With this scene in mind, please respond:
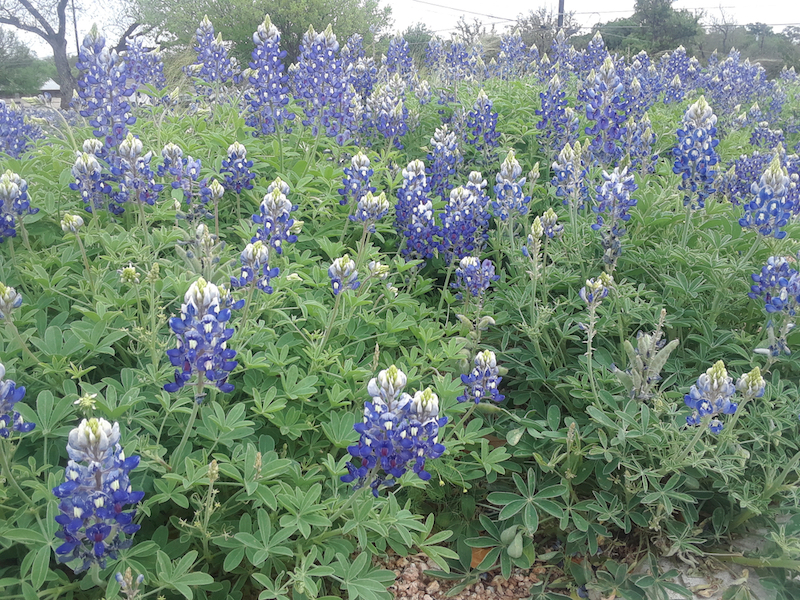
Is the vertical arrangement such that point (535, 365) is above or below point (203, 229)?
below

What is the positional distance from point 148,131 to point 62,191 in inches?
49.7

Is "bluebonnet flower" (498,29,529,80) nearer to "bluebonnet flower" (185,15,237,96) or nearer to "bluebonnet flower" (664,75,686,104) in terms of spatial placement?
"bluebonnet flower" (664,75,686,104)

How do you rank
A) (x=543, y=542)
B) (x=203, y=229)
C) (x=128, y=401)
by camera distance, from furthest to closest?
(x=543, y=542) → (x=203, y=229) → (x=128, y=401)

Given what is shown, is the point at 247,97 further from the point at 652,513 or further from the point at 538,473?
the point at 652,513

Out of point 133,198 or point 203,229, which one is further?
point 133,198

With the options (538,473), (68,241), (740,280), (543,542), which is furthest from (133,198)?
(740,280)

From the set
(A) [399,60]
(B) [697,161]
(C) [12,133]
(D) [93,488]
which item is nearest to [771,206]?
(B) [697,161]

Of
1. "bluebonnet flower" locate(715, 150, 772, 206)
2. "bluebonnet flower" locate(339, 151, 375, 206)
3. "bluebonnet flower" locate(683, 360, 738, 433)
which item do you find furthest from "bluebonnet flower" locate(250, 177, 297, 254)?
"bluebonnet flower" locate(715, 150, 772, 206)

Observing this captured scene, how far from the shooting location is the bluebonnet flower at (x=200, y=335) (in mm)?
1969

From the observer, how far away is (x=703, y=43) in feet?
111

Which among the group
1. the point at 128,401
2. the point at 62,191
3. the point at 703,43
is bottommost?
the point at 128,401

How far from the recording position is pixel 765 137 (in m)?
6.85

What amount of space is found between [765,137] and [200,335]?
717 centimetres

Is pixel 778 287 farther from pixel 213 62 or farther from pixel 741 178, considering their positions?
pixel 213 62
